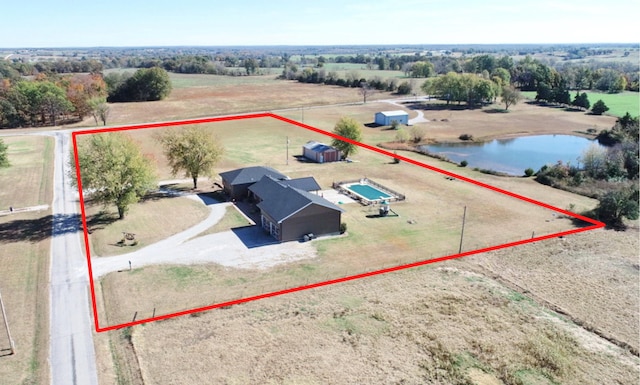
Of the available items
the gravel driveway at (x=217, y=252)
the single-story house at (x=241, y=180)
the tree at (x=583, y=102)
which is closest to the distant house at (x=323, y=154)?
the single-story house at (x=241, y=180)

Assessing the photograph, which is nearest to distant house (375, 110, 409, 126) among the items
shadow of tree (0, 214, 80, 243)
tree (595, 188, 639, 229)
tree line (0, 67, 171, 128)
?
tree (595, 188, 639, 229)

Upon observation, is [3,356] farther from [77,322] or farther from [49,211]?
[49,211]

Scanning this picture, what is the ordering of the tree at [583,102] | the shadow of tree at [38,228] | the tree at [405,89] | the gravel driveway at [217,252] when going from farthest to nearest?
the tree at [405,89] → the tree at [583,102] → the shadow of tree at [38,228] → the gravel driveway at [217,252]

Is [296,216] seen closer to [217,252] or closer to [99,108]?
[217,252]

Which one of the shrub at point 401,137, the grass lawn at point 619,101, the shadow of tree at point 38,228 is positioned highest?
the grass lawn at point 619,101

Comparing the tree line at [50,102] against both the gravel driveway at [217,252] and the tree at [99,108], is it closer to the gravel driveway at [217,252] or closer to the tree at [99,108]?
the tree at [99,108]

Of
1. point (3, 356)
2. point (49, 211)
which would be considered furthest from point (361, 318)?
point (49, 211)

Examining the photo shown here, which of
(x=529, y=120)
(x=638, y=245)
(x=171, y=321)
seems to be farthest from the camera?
(x=529, y=120)
